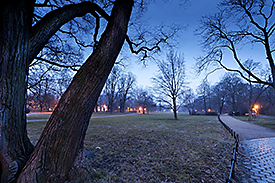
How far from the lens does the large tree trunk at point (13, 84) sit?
6.66 feet

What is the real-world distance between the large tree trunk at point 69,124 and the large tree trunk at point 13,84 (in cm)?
29

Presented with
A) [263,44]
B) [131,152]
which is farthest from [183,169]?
[263,44]

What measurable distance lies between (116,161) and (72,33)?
20.1ft

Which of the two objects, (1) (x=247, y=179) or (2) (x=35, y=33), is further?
(1) (x=247, y=179)

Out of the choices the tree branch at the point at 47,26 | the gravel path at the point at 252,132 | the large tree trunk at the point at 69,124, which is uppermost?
the tree branch at the point at 47,26

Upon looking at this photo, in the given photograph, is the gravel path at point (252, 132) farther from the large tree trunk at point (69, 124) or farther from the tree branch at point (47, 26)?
the tree branch at point (47, 26)

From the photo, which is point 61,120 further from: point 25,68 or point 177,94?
point 177,94

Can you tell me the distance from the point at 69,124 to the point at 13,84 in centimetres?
117

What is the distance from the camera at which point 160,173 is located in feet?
11.4

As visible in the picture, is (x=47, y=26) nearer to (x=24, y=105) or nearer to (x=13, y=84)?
(x=13, y=84)

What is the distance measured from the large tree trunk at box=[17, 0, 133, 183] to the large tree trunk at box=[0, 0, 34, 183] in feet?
0.95

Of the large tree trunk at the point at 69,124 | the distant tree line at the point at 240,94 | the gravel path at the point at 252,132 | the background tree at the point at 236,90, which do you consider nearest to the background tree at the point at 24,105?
the large tree trunk at the point at 69,124

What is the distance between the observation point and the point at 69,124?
2217 millimetres

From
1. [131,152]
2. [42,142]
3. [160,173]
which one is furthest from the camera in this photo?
[131,152]
